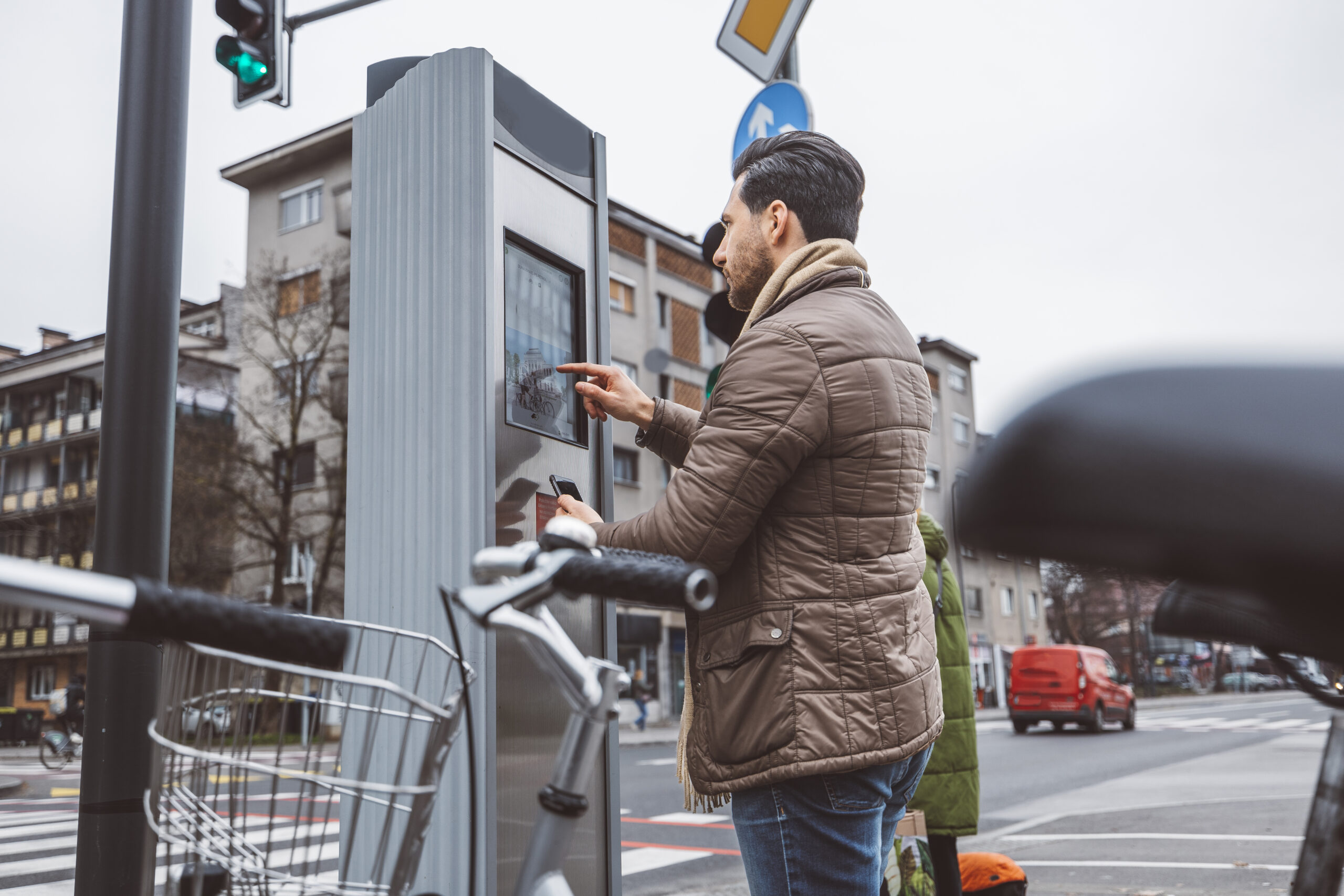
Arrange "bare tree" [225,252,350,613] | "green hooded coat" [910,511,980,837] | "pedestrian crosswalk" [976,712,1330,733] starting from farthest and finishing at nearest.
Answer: "bare tree" [225,252,350,613] → "pedestrian crosswalk" [976,712,1330,733] → "green hooded coat" [910,511,980,837]

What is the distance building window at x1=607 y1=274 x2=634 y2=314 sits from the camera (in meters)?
32.0

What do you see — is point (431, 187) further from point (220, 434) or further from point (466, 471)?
point (220, 434)

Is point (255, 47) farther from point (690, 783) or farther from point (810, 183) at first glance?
point (690, 783)

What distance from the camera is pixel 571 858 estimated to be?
9.75 ft

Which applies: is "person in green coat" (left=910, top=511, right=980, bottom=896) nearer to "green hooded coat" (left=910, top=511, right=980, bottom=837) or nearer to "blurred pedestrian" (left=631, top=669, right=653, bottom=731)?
"green hooded coat" (left=910, top=511, right=980, bottom=837)

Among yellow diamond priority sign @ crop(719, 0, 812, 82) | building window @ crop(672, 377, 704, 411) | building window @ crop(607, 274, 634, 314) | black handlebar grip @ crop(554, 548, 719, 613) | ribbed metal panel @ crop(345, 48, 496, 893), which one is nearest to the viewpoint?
black handlebar grip @ crop(554, 548, 719, 613)

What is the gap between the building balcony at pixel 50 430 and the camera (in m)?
41.0

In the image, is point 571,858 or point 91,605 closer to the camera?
point 91,605

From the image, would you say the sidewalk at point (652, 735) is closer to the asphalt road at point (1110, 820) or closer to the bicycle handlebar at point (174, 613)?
the asphalt road at point (1110, 820)

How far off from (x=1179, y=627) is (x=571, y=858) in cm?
225

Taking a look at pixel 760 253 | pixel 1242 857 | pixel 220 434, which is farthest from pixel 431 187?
pixel 220 434

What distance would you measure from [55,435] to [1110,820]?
42.4 m

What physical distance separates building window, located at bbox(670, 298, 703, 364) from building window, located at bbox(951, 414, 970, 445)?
19519 mm

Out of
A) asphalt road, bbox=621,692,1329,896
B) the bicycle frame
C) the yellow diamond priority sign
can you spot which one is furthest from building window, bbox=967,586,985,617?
the bicycle frame
